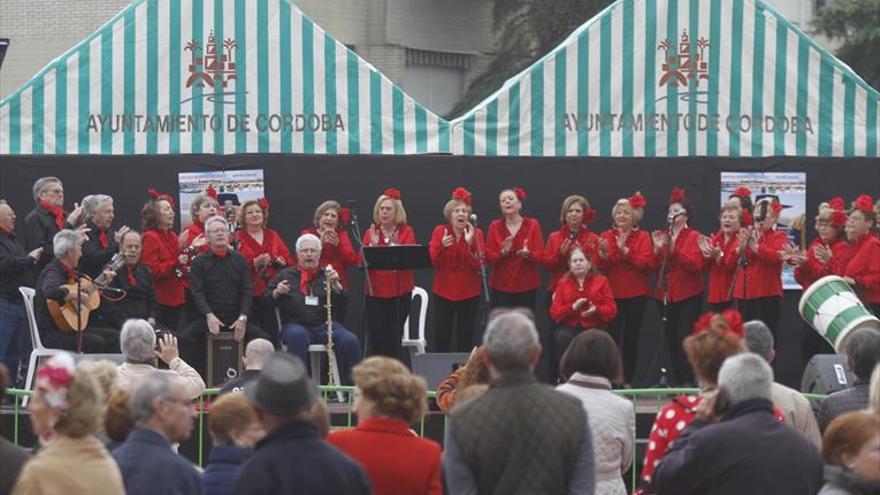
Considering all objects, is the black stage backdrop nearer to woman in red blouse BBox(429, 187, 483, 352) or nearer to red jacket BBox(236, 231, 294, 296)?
woman in red blouse BBox(429, 187, 483, 352)

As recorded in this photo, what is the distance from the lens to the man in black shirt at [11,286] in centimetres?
1251

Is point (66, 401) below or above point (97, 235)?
below

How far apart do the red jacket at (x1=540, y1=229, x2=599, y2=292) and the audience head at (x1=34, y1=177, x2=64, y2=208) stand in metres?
3.65

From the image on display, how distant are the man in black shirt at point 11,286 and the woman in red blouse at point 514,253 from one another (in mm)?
3439

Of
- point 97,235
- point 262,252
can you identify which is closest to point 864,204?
point 262,252

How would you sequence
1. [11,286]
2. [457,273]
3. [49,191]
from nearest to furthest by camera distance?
[11,286]
[49,191]
[457,273]

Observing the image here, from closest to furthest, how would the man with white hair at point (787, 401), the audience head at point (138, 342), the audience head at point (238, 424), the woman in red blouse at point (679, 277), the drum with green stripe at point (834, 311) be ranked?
1. the audience head at point (238, 424)
2. the man with white hair at point (787, 401)
3. the audience head at point (138, 342)
4. the drum with green stripe at point (834, 311)
5. the woman in red blouse at point (679, 277)

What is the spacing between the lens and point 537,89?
47.3 ft

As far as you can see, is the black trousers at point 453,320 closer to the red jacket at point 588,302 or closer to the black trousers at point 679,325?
the red jacket at point 588,302

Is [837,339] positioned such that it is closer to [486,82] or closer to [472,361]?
[472,361]

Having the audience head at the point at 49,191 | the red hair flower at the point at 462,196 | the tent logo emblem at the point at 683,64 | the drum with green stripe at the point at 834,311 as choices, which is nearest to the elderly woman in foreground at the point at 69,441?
the drum with green stripe at the point at 834,311

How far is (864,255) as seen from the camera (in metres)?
13.4

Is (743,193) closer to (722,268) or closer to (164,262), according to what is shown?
(722,268)

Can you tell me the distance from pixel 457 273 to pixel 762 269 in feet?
7.74
